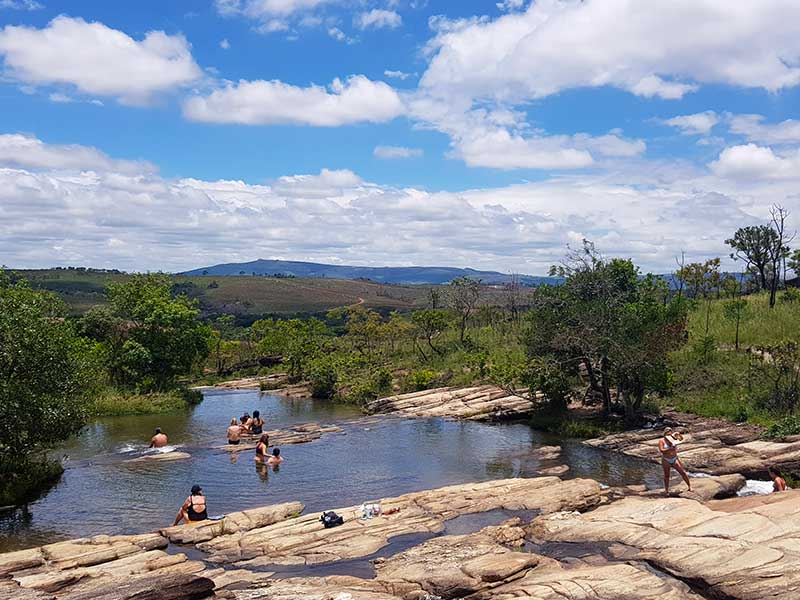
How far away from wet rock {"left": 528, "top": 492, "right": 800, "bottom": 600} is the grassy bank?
37146 millimetres

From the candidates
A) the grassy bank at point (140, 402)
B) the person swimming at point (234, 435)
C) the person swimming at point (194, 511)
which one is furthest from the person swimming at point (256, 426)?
the person swimming at point (194, 511)

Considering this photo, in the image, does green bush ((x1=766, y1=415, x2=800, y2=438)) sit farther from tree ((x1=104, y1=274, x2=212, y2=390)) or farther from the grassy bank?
tree ((x1=104, y1=274, x2=212, y2=390))

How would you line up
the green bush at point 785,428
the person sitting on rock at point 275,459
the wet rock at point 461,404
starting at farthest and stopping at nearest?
the wet rock at point 461,404 < the person sitting on rock at point 275,459 < the green bush at point 785,428

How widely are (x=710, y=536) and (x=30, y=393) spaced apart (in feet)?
75.4

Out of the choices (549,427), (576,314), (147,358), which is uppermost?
(576,314)

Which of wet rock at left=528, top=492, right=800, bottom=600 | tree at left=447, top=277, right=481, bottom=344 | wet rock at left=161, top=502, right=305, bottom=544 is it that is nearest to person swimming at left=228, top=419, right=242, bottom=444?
wet rock at left=161, top=502, right=305, bottom=544

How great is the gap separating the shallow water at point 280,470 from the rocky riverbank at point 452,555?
3506mm

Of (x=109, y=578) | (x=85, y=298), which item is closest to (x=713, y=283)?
(x=109, y=578)

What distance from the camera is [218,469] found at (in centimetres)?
3031

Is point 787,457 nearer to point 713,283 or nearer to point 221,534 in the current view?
point 221,534

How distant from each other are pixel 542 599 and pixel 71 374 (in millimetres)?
20195

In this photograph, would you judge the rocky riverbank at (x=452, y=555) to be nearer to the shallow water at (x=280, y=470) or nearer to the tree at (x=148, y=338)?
the shallow water at (x=280, y=470)

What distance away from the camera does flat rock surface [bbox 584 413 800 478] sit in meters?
26.7

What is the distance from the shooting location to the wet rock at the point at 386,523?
1844 cm
